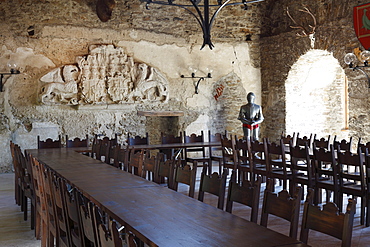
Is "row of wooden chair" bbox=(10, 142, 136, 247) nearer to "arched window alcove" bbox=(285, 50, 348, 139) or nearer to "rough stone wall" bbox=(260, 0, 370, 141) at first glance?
"rough stone wall" bbox=(260, 0, 370, 141)

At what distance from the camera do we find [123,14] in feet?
33.7

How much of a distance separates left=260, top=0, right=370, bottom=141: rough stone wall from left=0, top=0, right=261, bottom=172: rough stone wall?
415 millimetres

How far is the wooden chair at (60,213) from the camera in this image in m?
3.12

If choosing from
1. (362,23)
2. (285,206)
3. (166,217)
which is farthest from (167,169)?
(362,23)

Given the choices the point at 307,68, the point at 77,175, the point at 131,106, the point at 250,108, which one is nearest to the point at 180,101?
the point at 131,106

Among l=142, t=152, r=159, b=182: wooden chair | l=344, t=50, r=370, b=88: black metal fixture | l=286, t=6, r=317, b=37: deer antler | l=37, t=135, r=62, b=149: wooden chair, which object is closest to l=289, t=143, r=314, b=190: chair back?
l=142, t=152, r=159, b=182: wooden chair

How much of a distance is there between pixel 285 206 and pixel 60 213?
1.84m

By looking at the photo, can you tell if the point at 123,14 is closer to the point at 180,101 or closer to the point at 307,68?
the point at 180,101

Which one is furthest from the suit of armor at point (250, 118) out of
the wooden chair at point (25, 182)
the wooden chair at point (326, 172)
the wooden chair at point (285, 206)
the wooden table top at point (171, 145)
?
the wooden chair at point (285, 206)

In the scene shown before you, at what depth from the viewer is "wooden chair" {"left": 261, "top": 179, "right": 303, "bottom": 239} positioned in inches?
94.4

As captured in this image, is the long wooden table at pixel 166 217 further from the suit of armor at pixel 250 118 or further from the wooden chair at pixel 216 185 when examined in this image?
the suit of armor at pixel 250 118

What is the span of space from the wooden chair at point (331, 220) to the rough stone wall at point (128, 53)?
8.16m

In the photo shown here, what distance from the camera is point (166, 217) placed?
2557mm

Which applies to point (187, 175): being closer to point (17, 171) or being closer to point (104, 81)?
point (17, 171)
